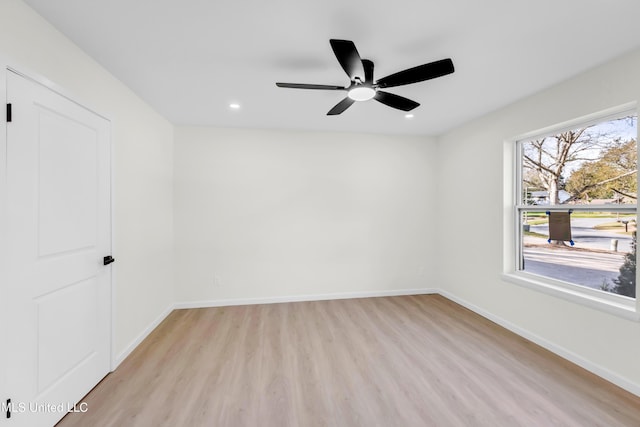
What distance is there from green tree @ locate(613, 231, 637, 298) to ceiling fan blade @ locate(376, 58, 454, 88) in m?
2.08

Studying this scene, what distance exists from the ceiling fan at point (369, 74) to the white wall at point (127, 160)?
4.65 ft

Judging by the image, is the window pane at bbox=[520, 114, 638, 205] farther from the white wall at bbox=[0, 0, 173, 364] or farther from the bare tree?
the white wall at bbox=[0, 0, 173, 364]

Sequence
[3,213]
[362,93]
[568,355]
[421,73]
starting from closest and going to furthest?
[3,213], [421,73], [362,93], [568,355]

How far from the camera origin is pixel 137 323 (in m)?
2.50

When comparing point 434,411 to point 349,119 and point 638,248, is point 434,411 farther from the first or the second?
point 349,119

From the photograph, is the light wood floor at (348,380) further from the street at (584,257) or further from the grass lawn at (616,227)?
the grass lawn at (616,227)

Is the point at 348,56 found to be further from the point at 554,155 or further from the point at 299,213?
the point at 554,155

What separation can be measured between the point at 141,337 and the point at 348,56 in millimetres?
3194

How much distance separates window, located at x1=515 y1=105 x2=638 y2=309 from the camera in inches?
79.7

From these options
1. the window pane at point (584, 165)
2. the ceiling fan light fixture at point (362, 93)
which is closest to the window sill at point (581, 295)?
the window pane at point (584, 165)

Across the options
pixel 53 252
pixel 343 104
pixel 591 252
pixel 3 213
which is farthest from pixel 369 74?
pixel 591 252

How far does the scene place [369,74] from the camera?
1.75 metres

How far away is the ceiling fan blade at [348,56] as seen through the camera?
137 centimetres

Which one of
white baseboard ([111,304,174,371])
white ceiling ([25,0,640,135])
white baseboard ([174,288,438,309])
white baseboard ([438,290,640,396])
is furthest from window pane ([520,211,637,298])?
white baseboard ([111,304,174,371])
